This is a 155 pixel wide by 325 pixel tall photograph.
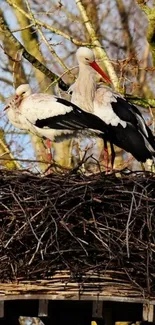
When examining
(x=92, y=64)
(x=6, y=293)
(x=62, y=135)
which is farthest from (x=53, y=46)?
(x=6, y=293)

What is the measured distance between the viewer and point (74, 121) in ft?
29.3

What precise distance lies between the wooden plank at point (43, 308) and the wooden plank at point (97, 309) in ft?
1.06

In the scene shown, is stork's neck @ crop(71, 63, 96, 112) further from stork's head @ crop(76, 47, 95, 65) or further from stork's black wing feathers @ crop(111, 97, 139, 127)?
stork's black wing feathers @ crop(111, 97, 139, 127)

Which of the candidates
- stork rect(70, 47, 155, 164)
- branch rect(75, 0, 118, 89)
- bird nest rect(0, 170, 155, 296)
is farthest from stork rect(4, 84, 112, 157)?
bird nest rect(0, 170, 155, 296)

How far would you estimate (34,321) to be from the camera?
12.8 metres

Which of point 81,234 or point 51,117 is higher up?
point 51,117

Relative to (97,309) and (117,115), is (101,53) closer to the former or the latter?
(117,115)

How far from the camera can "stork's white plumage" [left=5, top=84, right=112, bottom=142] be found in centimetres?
888

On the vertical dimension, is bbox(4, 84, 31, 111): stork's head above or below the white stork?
above

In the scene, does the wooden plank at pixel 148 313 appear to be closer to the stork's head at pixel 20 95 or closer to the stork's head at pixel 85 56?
the stork's head at pixel 20 95

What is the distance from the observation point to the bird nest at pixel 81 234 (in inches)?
281

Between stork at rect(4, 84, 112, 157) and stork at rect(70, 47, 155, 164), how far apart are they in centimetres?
17

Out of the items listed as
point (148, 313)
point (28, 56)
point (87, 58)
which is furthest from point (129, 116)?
point (148, 313)

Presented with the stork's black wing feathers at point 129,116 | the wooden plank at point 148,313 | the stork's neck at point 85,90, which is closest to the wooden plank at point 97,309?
the wooden plank at point 148,313
